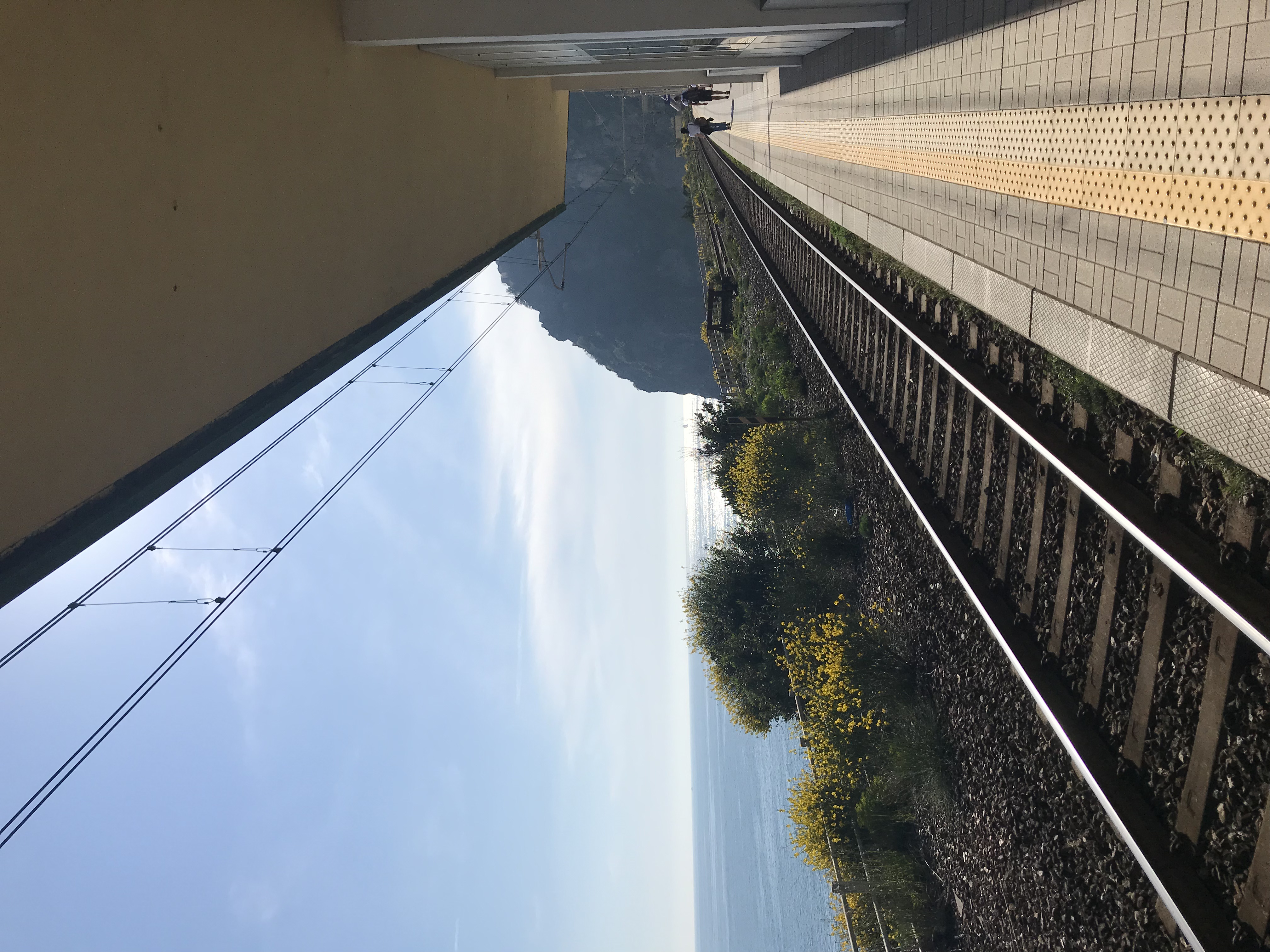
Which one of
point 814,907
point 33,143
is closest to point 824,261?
point 33,143

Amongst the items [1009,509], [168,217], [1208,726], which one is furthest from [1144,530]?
[168,217]

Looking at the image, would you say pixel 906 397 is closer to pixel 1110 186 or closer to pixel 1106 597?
pixel 1106 597

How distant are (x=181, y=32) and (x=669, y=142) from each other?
69.3m

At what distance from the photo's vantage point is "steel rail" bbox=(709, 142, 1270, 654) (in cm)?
413

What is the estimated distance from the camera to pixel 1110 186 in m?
5.27

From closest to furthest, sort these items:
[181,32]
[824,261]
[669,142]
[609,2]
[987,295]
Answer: [181,32] < [987,295] < [609,2] < [824,261] < [669,142]

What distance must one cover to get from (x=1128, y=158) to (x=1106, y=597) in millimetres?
2966

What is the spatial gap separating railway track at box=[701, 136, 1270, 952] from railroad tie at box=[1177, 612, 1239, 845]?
10mm

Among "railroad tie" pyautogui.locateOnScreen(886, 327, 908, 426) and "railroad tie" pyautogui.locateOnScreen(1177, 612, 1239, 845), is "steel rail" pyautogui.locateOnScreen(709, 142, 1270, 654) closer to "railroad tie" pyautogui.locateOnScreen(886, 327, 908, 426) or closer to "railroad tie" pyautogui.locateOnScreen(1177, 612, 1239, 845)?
"railroad tie" pyautogui.locateOnScreen(1177, 612, 1239, 845)

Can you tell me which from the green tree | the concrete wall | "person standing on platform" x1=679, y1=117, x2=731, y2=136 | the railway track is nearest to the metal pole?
the railway track

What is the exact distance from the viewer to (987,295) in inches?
272

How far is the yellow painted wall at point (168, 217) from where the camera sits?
3.90m

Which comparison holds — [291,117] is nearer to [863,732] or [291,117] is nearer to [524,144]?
[524,144]

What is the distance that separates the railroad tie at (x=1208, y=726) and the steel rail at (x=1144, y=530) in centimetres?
17
